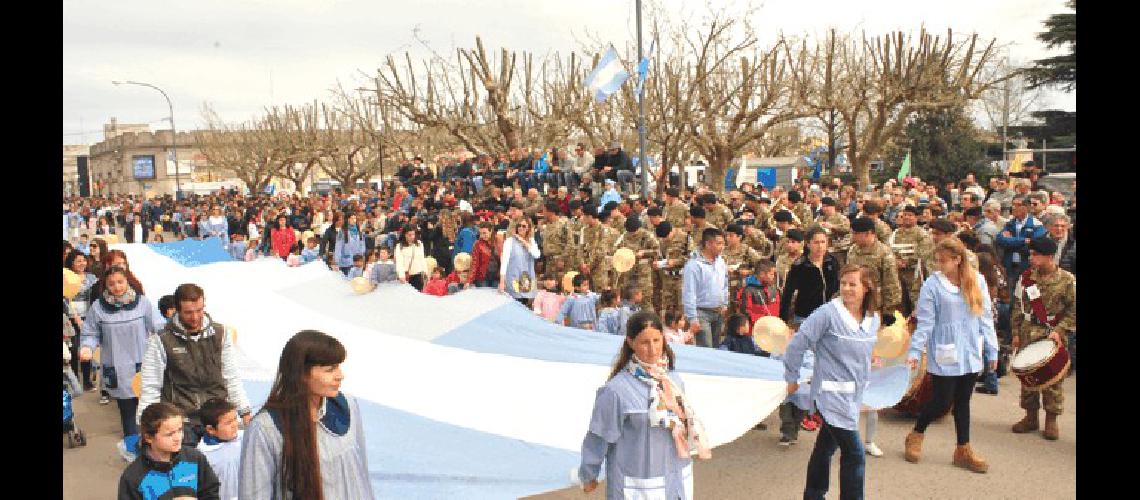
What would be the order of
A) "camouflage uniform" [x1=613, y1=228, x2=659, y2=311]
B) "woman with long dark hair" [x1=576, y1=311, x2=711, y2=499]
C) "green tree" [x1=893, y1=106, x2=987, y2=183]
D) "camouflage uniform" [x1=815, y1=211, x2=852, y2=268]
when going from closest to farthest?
"woman with long dark hair" [x1=576, y1=311, x2=711, y2=499] → "camouflage uniform" [x1=613, y1=228, x2=659, y2=311] → "camouflage uniform" [x1=815, y1=211, x2=852, y2=268] → "green tree" [x1=893, y1=106, x2=987, y2=183]

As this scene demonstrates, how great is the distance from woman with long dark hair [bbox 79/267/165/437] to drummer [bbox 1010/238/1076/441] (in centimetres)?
670

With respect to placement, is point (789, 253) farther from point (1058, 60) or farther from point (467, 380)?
point (1058, 60)

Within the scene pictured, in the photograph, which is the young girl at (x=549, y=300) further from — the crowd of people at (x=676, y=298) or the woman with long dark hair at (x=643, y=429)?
the woman with long dark hair at (x=643, y=429)

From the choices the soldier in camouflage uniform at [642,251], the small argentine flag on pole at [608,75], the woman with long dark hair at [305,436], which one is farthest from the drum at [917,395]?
the small argentine flag on pole at [608,75]

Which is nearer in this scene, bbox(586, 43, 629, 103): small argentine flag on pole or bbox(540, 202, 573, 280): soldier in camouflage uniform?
bbox(540, 202, 573, 280): soldier in camouflage uniform

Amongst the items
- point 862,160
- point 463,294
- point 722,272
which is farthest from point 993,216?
point 862,160

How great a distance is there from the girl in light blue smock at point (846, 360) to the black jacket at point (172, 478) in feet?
11.0

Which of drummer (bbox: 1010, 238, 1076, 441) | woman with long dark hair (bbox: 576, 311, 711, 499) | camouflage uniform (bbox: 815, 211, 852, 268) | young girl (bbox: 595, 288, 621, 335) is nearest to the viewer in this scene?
woman with long dark hair (bbox: 576, 311, 711, 499)

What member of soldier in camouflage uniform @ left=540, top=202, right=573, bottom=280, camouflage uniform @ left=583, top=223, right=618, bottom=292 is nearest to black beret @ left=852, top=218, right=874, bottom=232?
camouflage uniform @ left=583, top=223, right=618, bottom=292

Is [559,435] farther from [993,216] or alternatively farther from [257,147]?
[257,147]

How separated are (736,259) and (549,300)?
82.4 inches

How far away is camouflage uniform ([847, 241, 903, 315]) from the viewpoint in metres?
7.64

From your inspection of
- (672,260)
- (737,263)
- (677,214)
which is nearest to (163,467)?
(737,263)

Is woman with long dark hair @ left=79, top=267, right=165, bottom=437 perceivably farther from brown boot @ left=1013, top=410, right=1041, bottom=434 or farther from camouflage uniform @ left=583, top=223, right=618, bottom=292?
brown boot @ left=1013, top=410, right=1041, bottom=434
